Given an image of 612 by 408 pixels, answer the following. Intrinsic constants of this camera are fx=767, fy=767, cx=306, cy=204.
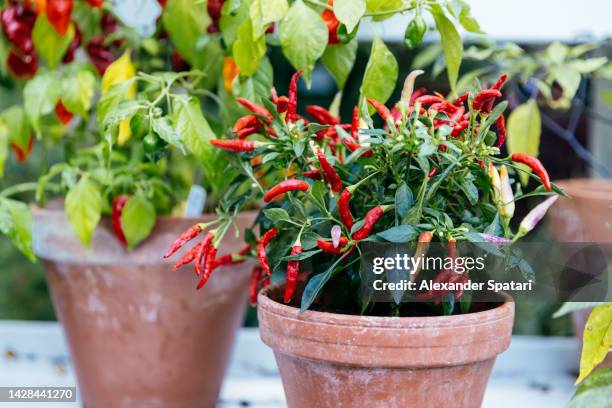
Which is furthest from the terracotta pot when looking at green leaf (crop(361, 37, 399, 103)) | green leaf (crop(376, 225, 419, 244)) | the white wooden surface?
green leaf (crop(376, 225, 419, 244))

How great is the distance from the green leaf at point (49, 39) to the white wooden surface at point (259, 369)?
1.99ft

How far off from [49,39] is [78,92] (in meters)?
0.15

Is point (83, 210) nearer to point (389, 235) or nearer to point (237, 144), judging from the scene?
point (237, 144)

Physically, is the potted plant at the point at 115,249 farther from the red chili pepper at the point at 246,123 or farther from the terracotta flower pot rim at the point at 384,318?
the terracotta flower pot rim at the point at 384,318

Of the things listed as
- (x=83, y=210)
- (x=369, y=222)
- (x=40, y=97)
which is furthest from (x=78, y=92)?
(x=369, y=222)

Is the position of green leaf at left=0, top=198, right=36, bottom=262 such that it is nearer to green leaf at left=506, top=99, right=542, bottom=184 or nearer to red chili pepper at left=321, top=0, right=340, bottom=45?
red chili pepper at left=321, top=0, right=340, bottom=45

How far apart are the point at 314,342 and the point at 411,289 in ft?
0.41

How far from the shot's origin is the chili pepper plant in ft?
2.71

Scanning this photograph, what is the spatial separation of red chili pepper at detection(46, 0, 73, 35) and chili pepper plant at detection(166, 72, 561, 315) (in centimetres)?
46

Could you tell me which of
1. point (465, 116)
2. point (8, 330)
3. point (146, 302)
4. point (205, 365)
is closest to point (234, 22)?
point (465, 116)

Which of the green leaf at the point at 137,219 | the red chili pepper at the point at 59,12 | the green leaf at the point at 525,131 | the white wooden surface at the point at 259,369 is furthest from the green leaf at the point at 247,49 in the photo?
the white wooden surface at the point at 259,369

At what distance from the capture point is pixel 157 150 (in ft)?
3.23

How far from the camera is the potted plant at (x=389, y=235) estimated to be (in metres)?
0.83

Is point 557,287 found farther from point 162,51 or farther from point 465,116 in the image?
point 162,51
